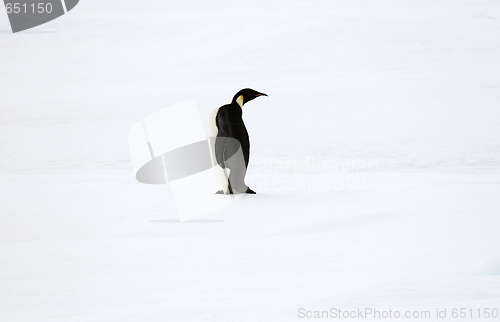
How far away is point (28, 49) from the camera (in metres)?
16.3

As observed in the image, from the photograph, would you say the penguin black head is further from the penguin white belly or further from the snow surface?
the snow surface

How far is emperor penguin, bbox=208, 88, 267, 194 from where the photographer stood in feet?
10.8

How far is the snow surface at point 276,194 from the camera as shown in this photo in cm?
183

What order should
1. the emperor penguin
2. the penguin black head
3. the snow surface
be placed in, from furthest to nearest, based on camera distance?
the penguin black head → the emperor penguin → the snow surface

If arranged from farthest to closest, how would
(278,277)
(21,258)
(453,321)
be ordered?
1. (21,258)
2. (278,277)
3. (453,321)

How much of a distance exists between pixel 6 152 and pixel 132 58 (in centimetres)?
983

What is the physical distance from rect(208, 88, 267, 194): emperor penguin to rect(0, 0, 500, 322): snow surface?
0.23 meters

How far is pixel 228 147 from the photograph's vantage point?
331 cm

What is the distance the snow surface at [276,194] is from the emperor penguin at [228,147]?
0.75ft

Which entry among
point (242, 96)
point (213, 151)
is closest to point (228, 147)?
point (213, 151)

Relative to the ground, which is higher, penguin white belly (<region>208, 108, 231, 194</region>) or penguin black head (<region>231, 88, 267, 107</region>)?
penguin black head (<region>231, 88, 267, 107</region>)

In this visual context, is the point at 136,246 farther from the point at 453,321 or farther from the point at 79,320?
the point at 453,321

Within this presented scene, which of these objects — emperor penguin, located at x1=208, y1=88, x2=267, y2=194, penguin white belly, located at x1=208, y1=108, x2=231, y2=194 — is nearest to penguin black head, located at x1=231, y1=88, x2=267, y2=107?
emperor penguin, located at x1=208, y1=88, x2=267, y2=194

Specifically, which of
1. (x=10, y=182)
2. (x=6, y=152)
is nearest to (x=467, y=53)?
(x=6, y=152)
